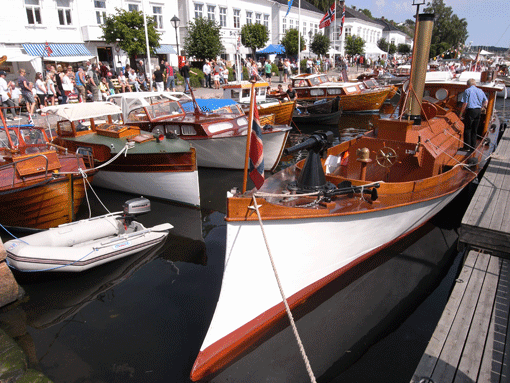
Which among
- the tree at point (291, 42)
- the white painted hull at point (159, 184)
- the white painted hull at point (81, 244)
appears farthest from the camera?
the tree at point (291, 42)

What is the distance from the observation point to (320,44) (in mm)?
41781

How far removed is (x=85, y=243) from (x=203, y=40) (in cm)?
2320

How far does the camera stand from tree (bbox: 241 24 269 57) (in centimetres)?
3425

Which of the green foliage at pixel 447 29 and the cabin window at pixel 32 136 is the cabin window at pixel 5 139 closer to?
the cabin window at pixel 32 136

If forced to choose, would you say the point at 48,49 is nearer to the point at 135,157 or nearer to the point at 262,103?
the point at 262,103

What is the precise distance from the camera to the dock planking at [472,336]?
3439 mm

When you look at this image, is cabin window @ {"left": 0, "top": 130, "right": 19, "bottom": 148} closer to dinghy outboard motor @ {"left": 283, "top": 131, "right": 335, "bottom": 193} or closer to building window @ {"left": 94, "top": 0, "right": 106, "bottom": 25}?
dinghy outboard motor @ {"left": 283, "top": 131, "right": 335, "bottom": 193}

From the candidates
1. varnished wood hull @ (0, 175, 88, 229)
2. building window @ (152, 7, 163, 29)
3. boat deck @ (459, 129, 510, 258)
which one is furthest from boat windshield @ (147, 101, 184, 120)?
building window @ (152, 7, 163, 29)

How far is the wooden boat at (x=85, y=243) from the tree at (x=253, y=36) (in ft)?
99.9

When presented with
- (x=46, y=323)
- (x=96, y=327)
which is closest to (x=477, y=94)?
(x=96, y=327)

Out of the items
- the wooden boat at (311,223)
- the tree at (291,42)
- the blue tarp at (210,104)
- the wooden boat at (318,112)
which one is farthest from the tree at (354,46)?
the wooden boat at (311,223)

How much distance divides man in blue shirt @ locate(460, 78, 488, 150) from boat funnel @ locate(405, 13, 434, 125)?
6.18 ft

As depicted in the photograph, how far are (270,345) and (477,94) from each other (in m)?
7.39

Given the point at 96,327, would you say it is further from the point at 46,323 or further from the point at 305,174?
the point at 305,174
